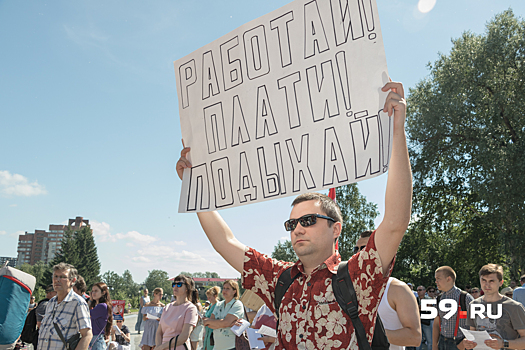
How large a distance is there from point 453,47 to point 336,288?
23.4 metres

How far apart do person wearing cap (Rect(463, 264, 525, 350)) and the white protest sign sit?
13.0ft

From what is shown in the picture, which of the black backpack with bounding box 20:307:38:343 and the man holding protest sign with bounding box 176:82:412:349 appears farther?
the black backpack with bounding box 20:307:38:343

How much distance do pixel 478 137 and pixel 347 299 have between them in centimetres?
2008

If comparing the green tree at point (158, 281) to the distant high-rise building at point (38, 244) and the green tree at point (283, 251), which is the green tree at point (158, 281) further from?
the green tree at point (283, 251)

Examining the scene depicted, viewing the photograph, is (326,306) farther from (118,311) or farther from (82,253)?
(82,253)

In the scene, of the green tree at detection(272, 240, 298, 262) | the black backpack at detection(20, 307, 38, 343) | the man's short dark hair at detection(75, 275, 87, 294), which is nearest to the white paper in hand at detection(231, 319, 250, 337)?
the man's short dark hair at detection(75, 275, 87, 294)

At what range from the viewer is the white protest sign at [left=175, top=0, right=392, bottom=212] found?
2.22 metres

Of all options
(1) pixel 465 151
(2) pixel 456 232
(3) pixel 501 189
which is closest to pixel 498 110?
(1) pixel 465 151

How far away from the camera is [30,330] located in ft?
20.1

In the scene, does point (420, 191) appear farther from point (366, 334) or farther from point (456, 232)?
point (366, 334)

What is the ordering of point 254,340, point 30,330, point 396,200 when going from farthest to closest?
point 30,330 < point 254,340 < point 396,200

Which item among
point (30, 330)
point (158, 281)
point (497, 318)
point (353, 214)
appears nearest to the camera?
point (497, 318)

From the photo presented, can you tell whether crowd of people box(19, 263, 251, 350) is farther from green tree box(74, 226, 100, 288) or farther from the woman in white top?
green tree box(74, 226, 100, 288)
